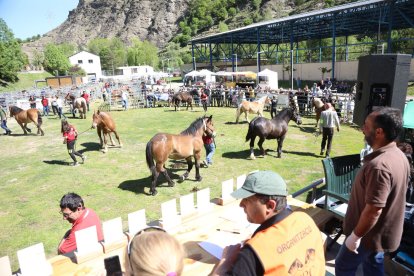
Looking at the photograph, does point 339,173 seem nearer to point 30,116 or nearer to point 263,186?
point 263,186

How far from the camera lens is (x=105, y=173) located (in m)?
9.09

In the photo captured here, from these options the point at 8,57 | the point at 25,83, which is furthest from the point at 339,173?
the point at 25,83

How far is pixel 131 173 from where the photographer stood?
8984mm

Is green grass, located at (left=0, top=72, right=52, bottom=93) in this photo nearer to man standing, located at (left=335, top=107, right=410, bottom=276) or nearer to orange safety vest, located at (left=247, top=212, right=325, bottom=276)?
man standing, located at (left=335, top=107, right=410, bottom=276)

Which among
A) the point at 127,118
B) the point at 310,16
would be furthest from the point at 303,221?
the point at 310,16

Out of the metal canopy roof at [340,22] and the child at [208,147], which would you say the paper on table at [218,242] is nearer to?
the child at [208,147]

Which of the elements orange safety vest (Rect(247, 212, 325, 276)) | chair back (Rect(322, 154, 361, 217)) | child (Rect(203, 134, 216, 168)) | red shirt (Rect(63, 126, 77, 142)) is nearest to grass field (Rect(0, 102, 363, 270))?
child (Rect(203, 134, 216, 168))

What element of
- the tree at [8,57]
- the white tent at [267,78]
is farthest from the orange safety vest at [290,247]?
the tree at [8,57]

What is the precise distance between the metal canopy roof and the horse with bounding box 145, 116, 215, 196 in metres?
19.4

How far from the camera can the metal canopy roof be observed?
2517 cm

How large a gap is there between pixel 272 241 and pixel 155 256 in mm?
607

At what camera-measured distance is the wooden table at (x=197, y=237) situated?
248 centimetres

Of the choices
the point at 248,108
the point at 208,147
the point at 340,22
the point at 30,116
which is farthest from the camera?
the point at 340,22

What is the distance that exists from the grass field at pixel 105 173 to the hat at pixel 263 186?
4.58m
